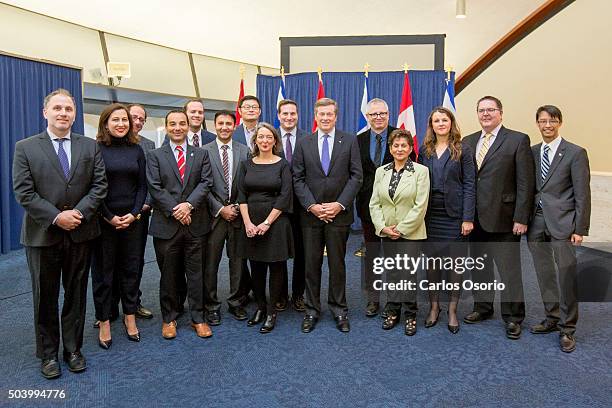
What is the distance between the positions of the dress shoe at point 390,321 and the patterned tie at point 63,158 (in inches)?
81.3

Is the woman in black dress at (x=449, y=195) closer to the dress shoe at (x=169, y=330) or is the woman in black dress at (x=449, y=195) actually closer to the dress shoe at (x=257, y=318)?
the dress shoe at (x=257, y=318)

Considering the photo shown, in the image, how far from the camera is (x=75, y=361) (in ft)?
7.36

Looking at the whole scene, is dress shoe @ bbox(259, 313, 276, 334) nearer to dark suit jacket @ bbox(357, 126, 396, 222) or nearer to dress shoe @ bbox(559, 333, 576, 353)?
dark suit jacket @ bbox(357, 126, 396, 222)

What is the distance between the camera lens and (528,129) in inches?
219

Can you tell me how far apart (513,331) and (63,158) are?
276 centimetres

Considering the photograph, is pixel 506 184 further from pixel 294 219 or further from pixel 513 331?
pixel 294 219

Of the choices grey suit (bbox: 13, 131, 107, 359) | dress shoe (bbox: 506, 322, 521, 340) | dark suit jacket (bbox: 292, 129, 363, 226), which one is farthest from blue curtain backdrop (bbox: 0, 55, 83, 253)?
A: dress shoe (bbox: 506, 322, 521, 340)

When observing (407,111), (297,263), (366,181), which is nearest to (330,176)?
(366,181)

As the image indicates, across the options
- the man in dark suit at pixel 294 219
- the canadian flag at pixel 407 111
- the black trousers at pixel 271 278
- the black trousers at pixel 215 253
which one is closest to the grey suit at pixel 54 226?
the black trousers at pixel 215 253

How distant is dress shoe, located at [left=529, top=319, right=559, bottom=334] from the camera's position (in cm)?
272

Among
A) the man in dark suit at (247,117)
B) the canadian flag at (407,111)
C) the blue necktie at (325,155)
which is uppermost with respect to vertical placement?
the canadian flag at (407,111)

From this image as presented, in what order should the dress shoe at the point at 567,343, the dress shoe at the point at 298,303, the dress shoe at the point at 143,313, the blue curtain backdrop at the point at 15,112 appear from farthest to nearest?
1. the blue curtain backdrop at the point at 15,112
2. the dress shoe at the point at 298,303
3. the dress shoe at the point at 143,313
4. the dress shoe at the point at 567,343

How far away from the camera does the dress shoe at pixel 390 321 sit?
2811mm

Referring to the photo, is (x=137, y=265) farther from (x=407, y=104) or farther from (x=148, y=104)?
(x=148, y=104)
